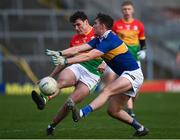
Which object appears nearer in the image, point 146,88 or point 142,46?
point 142,46

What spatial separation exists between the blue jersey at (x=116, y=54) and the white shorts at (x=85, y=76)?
1.29 metres

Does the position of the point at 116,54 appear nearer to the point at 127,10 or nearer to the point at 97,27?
the point at 97,27

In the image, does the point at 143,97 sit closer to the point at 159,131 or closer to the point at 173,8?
the point at 173,8

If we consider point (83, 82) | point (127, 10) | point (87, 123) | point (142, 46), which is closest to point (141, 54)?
point (142, 46)

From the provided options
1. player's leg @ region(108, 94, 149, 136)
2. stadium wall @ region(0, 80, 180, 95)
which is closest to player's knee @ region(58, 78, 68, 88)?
player's leg @ region(108, 94, 149, 136)

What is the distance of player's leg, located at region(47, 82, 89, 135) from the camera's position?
14.8 m

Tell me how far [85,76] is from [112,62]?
1.42 metres

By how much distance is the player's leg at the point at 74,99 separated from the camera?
14789mm

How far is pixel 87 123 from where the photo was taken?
710 inches

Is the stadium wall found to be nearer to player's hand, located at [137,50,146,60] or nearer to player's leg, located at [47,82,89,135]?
player's hand, located at [137,50,146,60]

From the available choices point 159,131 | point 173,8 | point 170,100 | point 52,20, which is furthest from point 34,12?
point 159,131

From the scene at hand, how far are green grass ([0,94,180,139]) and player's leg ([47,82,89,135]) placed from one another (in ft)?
0.61

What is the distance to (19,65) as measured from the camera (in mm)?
34094

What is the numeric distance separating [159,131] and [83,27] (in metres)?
2.58
